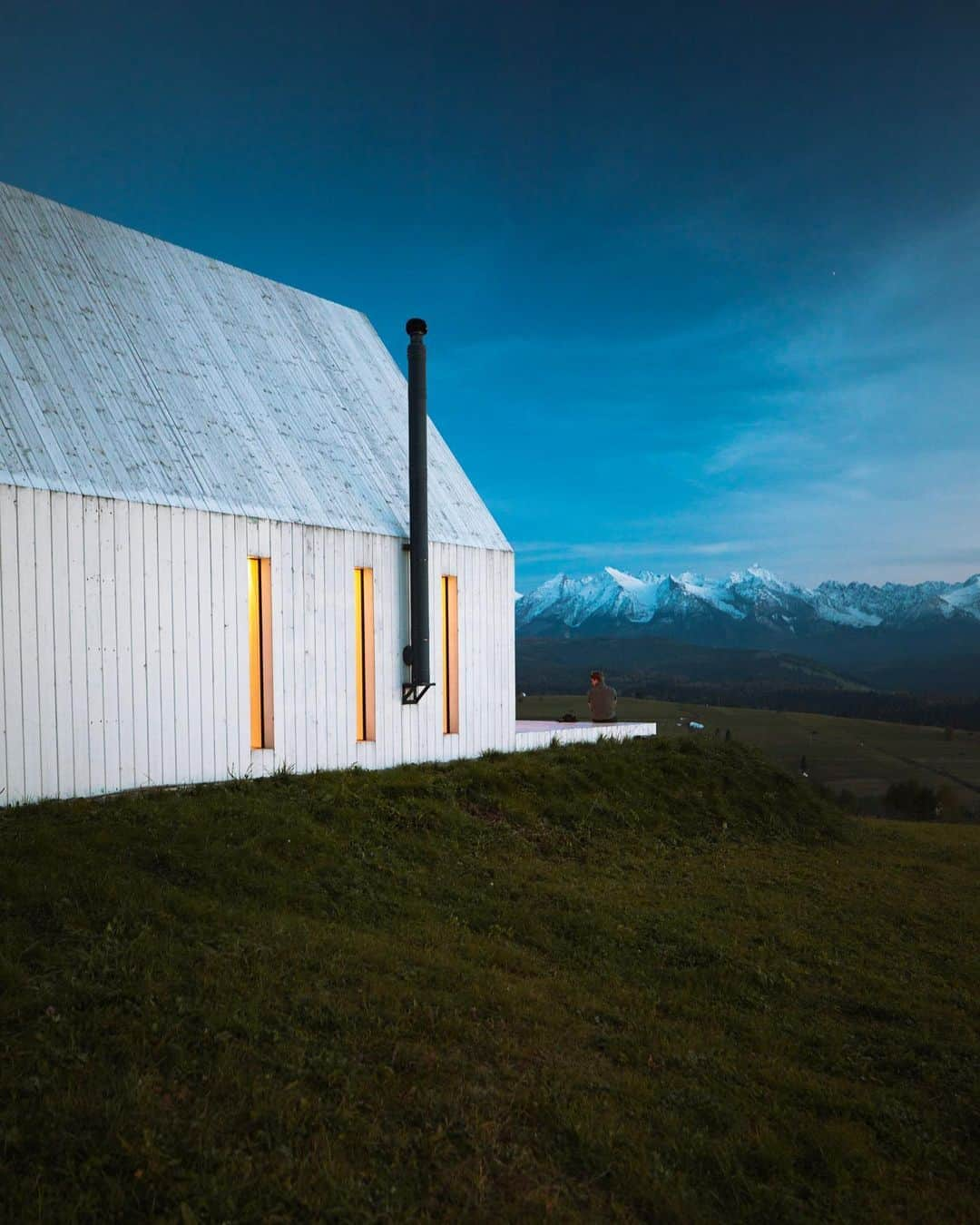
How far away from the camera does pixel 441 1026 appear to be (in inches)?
231

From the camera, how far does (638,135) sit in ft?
69.0

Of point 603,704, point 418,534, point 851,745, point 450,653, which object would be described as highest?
point 418,534

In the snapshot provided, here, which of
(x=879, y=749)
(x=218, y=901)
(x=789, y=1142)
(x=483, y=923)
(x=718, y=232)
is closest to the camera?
(x=789, y=1142)

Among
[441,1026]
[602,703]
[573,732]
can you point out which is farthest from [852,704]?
[441,1026]

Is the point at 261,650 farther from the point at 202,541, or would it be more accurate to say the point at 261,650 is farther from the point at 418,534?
the point at 418,534

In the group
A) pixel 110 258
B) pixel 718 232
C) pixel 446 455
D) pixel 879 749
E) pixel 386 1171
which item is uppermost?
pixel 718 232

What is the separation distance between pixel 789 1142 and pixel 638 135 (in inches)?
856

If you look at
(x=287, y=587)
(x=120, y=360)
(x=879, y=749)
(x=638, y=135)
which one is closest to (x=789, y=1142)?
(x=287, y=587)

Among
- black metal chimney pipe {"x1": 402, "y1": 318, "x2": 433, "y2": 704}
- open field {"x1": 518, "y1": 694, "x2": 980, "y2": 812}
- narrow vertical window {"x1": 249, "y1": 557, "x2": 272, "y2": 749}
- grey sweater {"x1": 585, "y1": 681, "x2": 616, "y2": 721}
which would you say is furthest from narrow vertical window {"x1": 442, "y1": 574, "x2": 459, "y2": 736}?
open field {"x1": 518, "y1": 694, "x2": 980, "y2": 812}

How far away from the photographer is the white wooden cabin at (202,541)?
32.6ft

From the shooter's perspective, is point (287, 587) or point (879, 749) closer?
point (287, 587)

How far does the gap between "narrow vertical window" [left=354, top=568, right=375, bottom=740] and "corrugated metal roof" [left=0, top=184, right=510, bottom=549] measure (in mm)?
962

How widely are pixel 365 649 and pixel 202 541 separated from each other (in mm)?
3280

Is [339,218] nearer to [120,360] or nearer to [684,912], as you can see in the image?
[120,360]
